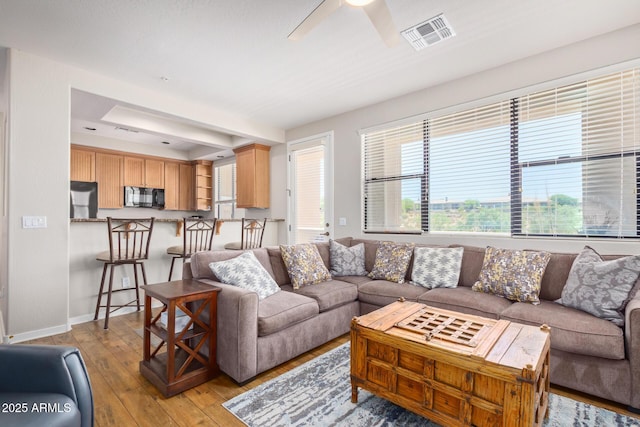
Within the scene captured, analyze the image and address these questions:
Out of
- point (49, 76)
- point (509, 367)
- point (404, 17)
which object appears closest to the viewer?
point (509, 367)

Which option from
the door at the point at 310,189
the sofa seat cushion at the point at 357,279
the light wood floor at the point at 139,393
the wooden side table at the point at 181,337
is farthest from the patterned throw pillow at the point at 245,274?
the door at the point at 310,189

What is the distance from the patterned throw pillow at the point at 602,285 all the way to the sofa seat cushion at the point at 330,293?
5.48 ft

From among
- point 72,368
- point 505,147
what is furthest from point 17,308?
point 505,147

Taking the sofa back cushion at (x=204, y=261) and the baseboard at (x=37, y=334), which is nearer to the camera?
the sofa back cushion at (x=204, y=261)

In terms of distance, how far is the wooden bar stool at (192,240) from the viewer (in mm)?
3627

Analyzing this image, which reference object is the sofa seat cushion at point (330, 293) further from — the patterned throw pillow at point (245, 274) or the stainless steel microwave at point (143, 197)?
the stainless steel microwave at point (143, 197)

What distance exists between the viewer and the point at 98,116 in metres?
4.06

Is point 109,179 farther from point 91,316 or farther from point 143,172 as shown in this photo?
point 91,316

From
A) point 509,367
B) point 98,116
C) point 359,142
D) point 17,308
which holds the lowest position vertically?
point 17,308

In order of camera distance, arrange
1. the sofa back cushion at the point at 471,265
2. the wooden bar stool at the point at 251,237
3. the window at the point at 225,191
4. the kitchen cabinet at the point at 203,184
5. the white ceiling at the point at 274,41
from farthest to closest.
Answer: the kitchen cabinet at the point at 203,184 → the window at the point at 225,191 → the wooden bar stool at the point at 251,237 → the sofa back cushion at the point at 471,265 → the white ceiling at the point at 274,41

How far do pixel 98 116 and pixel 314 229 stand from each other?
130 inches

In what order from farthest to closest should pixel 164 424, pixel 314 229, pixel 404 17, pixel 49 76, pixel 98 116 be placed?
pixel 314 229 < pixel 98 116 < pixel 49 76 < pixel 404 17 < pixel 164 424

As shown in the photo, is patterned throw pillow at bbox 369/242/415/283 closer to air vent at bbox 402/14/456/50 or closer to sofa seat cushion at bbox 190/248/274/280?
sofa seat cushion at bbox 190/248/274/280

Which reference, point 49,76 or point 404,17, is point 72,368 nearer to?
point 404,17
